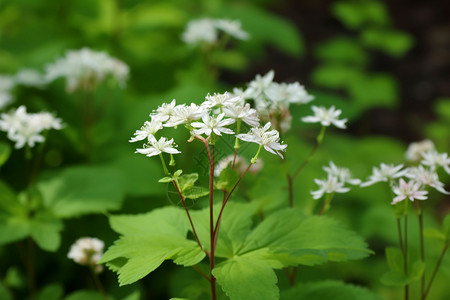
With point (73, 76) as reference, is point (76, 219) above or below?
below

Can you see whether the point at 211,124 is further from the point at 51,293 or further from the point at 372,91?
the point at 372,91

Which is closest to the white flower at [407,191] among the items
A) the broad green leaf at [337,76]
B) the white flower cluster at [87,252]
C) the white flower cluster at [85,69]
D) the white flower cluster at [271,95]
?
the white flower cluster at [271,95]

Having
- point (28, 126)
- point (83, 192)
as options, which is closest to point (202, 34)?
point (83, 192)

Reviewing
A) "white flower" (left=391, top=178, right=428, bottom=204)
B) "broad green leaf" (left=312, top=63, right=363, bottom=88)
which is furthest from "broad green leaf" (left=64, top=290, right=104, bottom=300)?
"broad green leaf" (left=312, top=63, right=363, bottom=88)

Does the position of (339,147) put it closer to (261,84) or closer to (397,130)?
(397,130)

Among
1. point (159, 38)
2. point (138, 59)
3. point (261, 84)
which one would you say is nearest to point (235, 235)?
point (261, 84)
